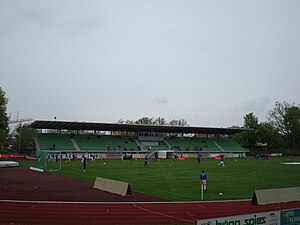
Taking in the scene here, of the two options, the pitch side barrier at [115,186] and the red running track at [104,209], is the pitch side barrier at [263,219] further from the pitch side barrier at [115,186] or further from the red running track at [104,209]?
the pitch side barrier at [115,186]

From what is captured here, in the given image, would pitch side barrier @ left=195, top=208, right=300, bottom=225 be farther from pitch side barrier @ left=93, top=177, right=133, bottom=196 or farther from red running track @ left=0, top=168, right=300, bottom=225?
pitch side barrier @ left=93, top=177, right=133, bottom=196

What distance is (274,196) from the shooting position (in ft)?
61.8

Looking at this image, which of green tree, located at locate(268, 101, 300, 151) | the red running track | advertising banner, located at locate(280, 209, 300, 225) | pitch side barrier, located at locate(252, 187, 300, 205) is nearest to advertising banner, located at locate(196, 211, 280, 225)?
advertising banner, located at locate(280, 209, 300, 225)

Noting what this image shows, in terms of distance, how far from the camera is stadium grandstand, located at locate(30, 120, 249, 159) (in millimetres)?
74188

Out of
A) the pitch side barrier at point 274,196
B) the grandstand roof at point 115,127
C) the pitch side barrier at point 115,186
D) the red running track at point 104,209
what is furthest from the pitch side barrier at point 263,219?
the grandstand roof at point 115,127

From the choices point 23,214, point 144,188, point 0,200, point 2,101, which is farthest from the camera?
point 2,101

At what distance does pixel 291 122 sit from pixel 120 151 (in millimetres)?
62465

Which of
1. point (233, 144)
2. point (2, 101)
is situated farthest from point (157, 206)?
point (233, 144)

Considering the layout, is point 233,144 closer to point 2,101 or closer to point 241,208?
point 2,101

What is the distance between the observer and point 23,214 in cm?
1536

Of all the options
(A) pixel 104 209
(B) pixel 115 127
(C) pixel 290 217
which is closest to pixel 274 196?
(C) pixel 290 217

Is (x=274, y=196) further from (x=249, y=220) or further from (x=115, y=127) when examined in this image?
(x=115, y=127)

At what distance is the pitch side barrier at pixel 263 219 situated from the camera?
8.75m

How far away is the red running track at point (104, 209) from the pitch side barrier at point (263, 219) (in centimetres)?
439
